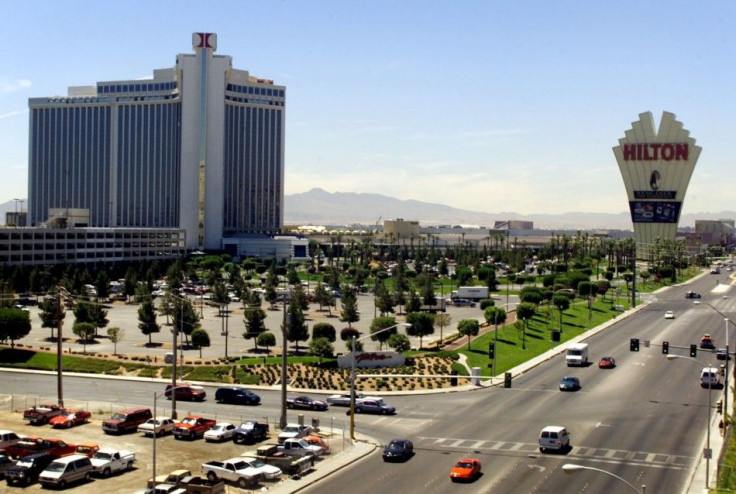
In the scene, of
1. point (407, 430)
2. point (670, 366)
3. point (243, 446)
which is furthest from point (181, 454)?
point (670, 366)

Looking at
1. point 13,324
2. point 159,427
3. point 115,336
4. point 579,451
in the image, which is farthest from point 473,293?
point 159,427

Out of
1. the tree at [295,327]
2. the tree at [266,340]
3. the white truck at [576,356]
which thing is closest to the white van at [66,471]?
the tree at [295,327]

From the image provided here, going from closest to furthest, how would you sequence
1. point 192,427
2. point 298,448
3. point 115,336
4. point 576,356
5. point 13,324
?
point 298,448
point 192,427
point 576,356
point 13,324
point 115,336

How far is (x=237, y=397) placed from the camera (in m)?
71.2

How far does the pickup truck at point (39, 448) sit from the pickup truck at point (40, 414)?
873cm

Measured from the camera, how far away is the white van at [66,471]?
47.3 metres

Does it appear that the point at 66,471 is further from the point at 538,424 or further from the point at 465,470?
the point at 538,424

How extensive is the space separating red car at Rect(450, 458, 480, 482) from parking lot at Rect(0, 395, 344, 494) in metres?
7.81

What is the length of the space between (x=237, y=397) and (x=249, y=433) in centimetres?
1369

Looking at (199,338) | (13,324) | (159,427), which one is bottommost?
(159,427)

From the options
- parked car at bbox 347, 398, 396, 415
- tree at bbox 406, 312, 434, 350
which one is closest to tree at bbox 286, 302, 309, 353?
tree at bbox 406, 312, 434, 350

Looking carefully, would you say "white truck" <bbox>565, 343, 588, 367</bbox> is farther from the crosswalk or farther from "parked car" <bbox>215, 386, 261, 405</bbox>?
the crosswalk

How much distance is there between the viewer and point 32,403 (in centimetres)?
6975

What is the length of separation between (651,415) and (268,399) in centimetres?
2752
